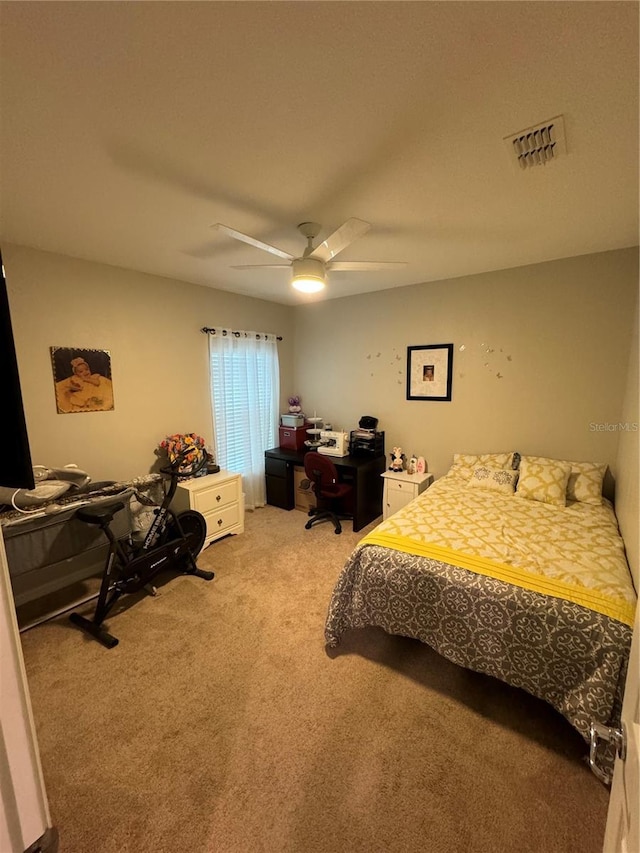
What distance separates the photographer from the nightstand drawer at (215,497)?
10.1 ft

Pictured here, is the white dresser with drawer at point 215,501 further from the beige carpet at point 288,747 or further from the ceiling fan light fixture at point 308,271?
the ceiling fan light fixture at point 308,271

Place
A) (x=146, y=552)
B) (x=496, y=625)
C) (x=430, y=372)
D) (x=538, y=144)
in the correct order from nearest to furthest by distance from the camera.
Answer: (x=538, y=144) → (x=496, y=625) → (x=146, y=552) → (x=430, y=372)

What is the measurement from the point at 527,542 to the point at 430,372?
200 cm

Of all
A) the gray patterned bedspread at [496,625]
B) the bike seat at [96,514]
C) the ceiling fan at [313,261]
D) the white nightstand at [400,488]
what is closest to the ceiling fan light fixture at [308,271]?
the ceiling fan at [313,261]

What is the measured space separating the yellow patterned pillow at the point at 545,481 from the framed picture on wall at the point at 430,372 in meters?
1.04

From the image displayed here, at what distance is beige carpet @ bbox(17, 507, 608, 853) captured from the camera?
1.22 m

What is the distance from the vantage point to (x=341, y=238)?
178 cm

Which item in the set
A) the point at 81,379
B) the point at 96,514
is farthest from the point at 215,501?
the point at 81,379

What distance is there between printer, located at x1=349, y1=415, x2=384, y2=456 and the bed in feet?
4.32

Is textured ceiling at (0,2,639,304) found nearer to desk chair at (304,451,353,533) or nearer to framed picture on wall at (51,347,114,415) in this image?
framed picture on wall at (51,347,114,415)

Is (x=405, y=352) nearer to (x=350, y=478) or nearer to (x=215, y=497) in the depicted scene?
(x=350, y=478)

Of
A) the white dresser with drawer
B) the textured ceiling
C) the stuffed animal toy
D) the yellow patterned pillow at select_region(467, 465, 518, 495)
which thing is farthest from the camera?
the stuffed animal toy

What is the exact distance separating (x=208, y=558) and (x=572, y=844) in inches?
104

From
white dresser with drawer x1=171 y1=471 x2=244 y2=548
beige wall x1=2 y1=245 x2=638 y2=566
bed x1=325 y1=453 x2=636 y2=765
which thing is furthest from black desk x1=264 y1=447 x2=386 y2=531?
bed x1=325 y1=453 x2=636 y2=765
